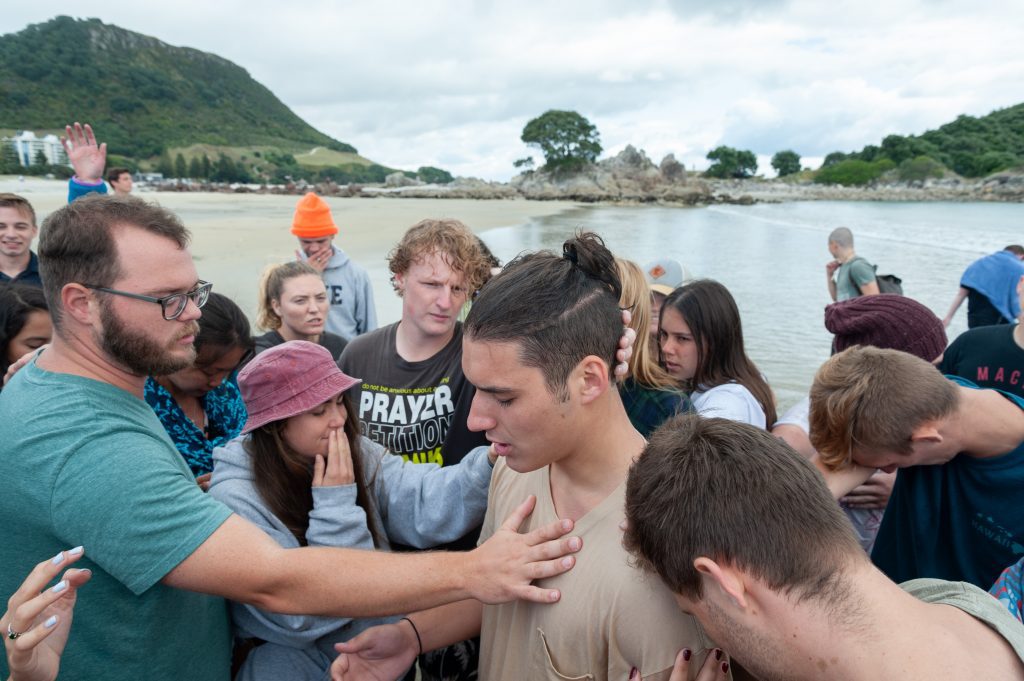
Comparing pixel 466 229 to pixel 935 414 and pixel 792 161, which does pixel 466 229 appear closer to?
pixel 935 414

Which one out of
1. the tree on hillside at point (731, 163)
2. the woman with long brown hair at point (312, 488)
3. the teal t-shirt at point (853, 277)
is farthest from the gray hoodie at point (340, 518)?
the tree on hillside at point (731, 163)

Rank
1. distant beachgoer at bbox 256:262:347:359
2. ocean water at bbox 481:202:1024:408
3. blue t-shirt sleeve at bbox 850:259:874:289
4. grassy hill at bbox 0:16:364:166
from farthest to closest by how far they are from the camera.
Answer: grassy hill at bbox 0:16:364:166, ocean water at bbox 481:202:1024:408, blue t-shirt sleeve at bbox 850:259:874:289, distant beachgoer at bbox 256:262:347:359

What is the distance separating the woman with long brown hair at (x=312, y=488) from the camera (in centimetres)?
203

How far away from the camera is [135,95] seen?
94.1 m

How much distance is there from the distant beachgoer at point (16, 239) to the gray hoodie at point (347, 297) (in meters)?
2.36

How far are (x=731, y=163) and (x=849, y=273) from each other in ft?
354

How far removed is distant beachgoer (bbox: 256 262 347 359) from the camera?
4.44 meters

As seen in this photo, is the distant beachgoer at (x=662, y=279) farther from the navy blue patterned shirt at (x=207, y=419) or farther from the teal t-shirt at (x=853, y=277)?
the teal t-shirt at (x=853, y=277)

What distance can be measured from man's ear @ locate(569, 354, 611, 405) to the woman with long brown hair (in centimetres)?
67

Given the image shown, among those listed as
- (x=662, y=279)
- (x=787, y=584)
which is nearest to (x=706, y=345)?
(x=662, y=279)

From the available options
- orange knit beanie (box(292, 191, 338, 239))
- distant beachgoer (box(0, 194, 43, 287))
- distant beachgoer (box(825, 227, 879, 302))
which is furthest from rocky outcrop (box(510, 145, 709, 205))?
distant beachgoer (box(0, 194, 43, 287))

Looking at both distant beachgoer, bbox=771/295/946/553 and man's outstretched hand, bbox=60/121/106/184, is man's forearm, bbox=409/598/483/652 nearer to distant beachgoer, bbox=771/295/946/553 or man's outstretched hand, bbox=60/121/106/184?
distant beachgoer, bbox=771/295/946/553

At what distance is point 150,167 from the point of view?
75250 mm

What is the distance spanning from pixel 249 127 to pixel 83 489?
132816 millimetres
